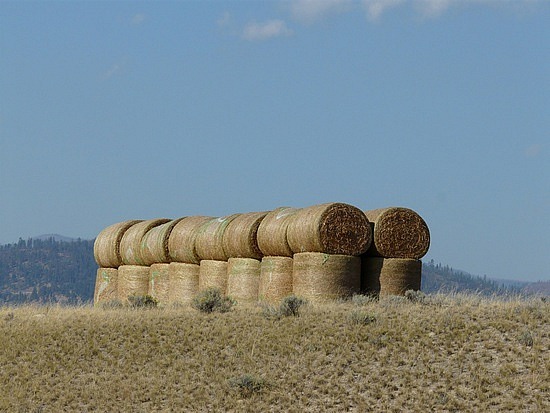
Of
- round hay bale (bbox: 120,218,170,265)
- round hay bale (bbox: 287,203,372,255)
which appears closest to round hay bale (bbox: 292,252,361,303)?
round hay bale (bbox: 287,203,372,255)

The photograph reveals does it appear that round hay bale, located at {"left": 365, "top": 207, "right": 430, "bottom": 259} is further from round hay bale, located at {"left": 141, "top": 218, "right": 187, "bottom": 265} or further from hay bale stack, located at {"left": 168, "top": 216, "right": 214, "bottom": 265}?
round hay bale, located at {"left": 141, "top": 218, "right": 187, "bottom": 265}

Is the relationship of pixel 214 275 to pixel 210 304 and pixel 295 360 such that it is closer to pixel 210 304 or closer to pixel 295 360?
pixel 210 304

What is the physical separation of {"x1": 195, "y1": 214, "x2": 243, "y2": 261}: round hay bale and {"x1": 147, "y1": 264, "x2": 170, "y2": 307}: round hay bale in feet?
7.14

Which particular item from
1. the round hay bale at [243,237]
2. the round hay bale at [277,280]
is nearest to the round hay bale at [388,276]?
the round hay bale at [277,280]

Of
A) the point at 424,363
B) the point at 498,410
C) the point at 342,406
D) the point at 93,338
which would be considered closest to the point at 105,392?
the point at 93,338

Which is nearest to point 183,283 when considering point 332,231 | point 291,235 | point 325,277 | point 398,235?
point 291,235

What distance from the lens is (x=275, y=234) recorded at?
28.6m

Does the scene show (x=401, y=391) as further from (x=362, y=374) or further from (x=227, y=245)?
(x=227, y=245)

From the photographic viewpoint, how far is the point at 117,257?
122 feet

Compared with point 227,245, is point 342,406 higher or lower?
lower

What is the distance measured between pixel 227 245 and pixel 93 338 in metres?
7.12

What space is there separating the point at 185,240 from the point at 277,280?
5434 millimetres

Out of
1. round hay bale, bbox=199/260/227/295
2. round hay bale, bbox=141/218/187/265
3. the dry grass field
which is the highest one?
round hay bale, bbox=141/218/187/265

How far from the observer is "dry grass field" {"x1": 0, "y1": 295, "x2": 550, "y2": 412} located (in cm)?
2011
